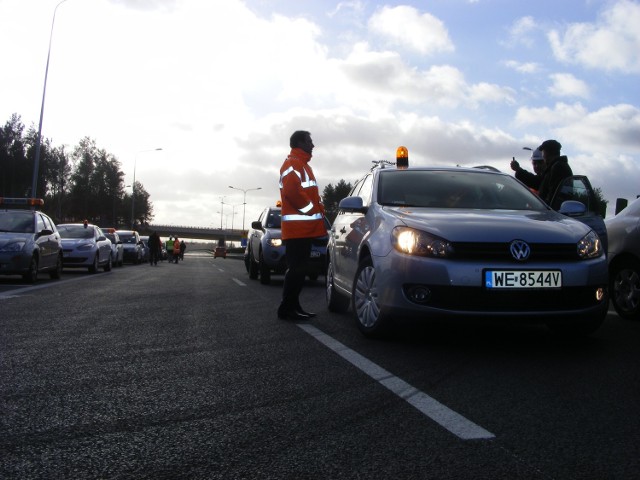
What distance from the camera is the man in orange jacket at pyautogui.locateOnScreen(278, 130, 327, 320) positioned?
25.3 ft

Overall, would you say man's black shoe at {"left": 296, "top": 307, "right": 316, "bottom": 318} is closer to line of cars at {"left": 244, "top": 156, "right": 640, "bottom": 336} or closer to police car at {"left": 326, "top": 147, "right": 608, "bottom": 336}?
line of cars at {"left": 244, "top": 156, "right": 640, "bottom": 336}

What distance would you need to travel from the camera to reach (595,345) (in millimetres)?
5996

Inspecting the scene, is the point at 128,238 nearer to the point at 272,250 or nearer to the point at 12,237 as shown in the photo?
the point at 12,237

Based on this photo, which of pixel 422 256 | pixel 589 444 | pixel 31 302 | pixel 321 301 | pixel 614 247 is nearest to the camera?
pixel 589 444

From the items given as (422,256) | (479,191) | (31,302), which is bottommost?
(31,302)

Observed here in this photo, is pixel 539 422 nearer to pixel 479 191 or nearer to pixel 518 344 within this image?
pixel 518 344

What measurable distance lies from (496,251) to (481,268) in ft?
0.62

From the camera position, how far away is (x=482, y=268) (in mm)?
5410

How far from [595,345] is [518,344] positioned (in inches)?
24.5

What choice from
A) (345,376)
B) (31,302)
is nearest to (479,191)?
(345,376)

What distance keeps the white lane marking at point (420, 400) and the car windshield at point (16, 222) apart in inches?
432

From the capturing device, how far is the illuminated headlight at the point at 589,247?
225 inches

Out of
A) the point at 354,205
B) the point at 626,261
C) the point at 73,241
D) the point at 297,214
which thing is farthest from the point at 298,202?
the point at 73,241

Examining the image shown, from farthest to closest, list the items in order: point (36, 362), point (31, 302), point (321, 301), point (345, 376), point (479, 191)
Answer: point (321, 301)
point (31, 302)
point (479, 191)
point (36, 362)
point (345, 376)
